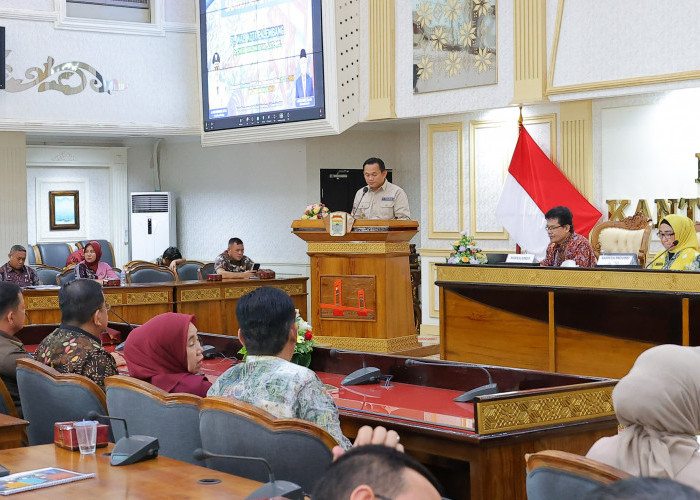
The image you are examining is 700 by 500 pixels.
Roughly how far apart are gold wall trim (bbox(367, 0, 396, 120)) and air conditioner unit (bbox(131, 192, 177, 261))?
15.0 ft

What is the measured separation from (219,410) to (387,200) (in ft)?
16.8

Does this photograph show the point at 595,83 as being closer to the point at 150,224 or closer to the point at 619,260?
the point at 619,260

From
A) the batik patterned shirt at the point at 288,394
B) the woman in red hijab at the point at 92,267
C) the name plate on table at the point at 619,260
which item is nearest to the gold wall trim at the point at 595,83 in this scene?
the name plate on table at the point at 619,260

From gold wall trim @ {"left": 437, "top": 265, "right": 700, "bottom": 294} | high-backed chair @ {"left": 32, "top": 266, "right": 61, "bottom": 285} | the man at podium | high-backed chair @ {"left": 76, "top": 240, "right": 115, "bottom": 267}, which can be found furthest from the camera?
high-backed chair @ {"left": 76, "top": 240, "right": 115, "bottom": 267}

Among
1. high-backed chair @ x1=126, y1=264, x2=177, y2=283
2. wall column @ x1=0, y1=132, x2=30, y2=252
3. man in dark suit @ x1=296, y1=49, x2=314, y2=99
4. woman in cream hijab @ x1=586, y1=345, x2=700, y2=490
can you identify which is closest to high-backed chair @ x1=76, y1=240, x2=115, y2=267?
wall column @ x1=0, y1=132, x2=30, y2=252

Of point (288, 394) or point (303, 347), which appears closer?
point (288, 394)

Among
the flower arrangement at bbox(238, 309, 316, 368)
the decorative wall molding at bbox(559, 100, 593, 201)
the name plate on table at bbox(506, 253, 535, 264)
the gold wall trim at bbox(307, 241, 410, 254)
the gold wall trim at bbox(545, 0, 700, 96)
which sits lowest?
the flower arrangement at bbox(238, 309, 316, 368)

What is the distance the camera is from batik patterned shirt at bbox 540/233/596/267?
6547 mm

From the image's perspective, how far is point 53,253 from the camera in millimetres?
13133

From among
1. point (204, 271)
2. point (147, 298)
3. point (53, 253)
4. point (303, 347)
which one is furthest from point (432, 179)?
point (303, 347)

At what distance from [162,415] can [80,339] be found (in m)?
0.99

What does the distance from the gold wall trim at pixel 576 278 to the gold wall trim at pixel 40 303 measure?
349 cm

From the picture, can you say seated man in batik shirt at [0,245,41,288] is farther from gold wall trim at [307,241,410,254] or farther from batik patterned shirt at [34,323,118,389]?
batik patterned shirt at [34,323,118,389]

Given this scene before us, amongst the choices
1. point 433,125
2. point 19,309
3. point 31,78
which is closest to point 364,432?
point 19,309
